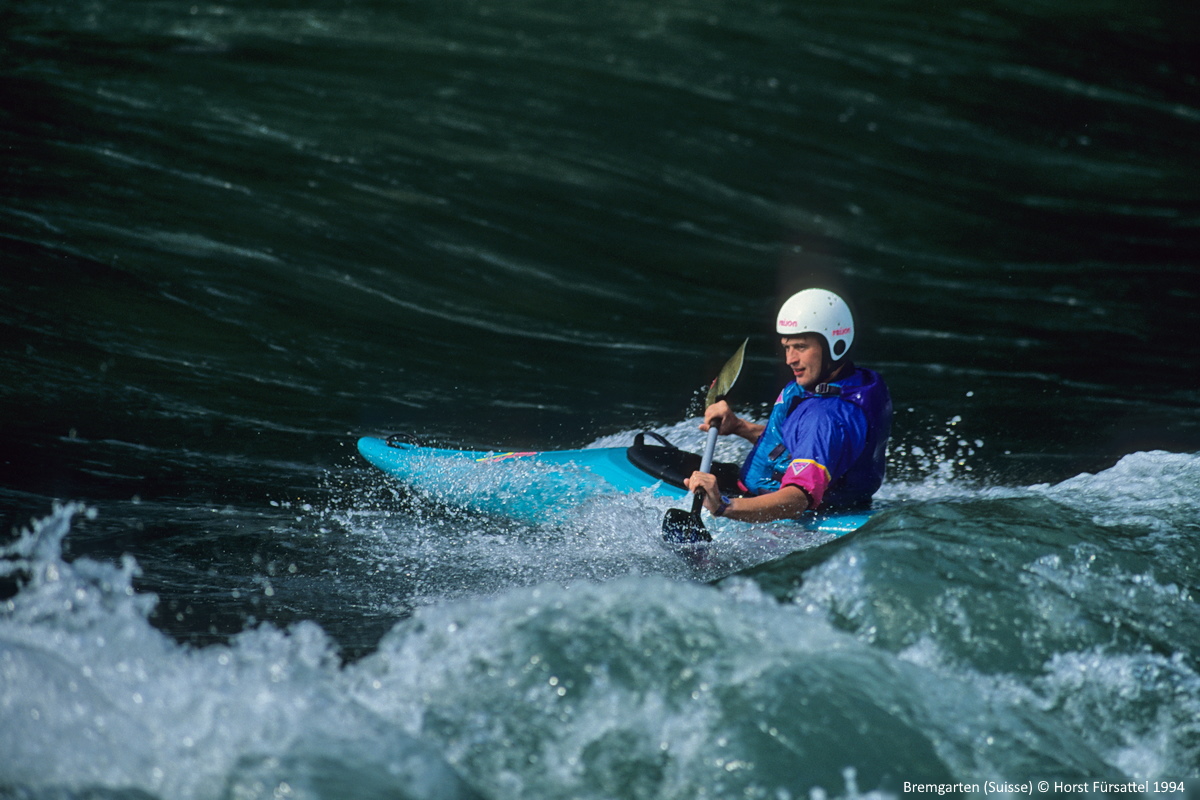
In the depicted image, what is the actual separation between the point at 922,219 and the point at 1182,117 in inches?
231

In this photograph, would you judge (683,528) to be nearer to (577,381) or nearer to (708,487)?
(708,487)

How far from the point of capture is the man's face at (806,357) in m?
4.76

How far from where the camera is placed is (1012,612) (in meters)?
3.59

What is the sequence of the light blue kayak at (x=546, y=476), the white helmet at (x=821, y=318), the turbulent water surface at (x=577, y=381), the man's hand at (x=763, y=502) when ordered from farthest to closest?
the light blue kayak at (x=546, y=476)
the white helmet at (x=821, y=318)
the man's hand at (x=763, y=502)
the turbulent water surface at (x=577, y=381)

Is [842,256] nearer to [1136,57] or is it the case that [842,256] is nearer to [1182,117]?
[1182,117]

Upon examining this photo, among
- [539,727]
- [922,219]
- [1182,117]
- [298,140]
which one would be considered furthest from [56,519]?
[1182,117]

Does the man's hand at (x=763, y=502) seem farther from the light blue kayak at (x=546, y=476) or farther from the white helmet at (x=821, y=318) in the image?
the white helmet at (x=821, y=318)

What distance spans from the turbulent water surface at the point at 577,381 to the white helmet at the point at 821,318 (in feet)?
2.50

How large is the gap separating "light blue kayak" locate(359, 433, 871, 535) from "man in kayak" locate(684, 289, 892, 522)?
44cm

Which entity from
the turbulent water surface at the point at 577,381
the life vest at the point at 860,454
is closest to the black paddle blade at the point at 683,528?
the turbulent water surface at the point at 577,381

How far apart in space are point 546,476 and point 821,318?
62.5 inches

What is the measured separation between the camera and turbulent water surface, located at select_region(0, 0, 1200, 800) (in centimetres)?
299

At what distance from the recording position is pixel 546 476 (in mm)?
5426

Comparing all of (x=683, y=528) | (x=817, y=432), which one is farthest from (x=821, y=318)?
(x=683, y=528)
